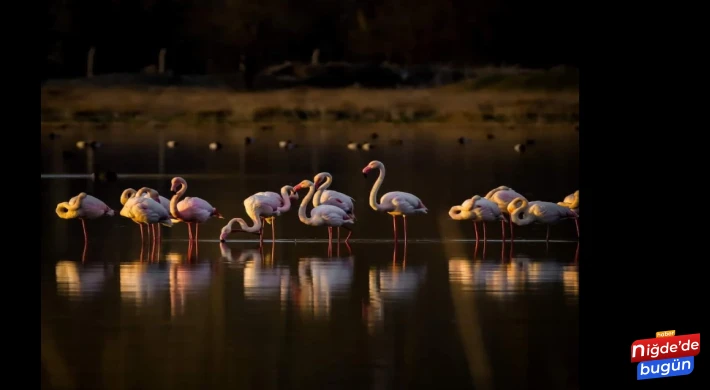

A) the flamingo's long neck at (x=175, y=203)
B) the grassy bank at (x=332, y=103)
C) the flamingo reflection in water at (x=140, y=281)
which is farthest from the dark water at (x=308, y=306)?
the grassy bank at (x=332, y=103)

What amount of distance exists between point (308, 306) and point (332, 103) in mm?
29325

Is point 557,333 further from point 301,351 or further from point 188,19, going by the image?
point 188,19

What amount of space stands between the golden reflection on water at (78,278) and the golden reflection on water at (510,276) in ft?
7.13

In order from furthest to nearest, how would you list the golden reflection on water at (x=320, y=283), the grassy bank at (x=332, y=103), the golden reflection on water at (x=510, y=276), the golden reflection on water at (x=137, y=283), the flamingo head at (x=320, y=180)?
the grassy bank at (x=332, y=103) → the flamingo head at (x=320, y=180) → the golden reflection on water at (x=510, y=276) → the golden reflection on water at (x=137, y=283) → the golden reflection on water at (x=320, y=283)

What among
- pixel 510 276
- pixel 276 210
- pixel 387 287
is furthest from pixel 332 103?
pixel 387 287

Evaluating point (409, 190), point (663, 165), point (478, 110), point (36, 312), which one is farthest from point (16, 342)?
point (478, 110)

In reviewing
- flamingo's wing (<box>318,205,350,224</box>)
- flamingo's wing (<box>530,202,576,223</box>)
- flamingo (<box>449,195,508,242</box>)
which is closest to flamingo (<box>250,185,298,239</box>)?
flamingo's wing (<box>318,205,350,224</box>)

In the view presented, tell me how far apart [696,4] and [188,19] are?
115 ft

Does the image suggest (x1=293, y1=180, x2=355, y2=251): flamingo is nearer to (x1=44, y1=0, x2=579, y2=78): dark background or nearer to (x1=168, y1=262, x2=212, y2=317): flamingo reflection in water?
(x1=168, y1=262, x2=212, y2=317): flamingo reflection in water

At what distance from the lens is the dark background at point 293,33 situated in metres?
39.4

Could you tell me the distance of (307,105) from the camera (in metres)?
37.0

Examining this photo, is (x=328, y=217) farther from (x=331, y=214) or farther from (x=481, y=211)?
(x=481, y=211)

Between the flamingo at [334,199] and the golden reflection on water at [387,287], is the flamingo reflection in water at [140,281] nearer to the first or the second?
the golden reflection on water at [387,287]

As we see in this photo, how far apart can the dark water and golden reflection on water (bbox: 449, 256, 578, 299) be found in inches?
0.5
